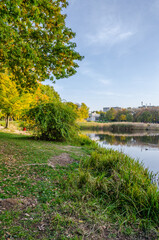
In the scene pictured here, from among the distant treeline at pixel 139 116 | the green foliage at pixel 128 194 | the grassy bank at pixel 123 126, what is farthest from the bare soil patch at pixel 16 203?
the distant treeline at pixel 139 116

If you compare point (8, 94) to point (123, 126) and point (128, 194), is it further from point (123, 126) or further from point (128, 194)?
point (123, 126)

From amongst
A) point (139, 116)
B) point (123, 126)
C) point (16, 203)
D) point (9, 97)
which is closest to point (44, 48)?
point (16, 203)

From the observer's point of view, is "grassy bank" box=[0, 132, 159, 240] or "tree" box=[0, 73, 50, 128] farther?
"tree" box=[0, 73, 50, 128]

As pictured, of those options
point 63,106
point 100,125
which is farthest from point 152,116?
point 63,106

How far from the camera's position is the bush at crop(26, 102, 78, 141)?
35.4 feet

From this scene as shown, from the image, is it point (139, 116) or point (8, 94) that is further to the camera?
point (139, 116)

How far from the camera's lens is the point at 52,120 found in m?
10.9

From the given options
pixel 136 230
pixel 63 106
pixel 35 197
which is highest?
pixel 63 106

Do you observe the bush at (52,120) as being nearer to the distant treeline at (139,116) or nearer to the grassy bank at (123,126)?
the grassy bank at (123,126)

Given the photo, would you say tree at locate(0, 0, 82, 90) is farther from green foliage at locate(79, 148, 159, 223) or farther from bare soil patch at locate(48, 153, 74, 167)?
green foliage at locate(79, 148, 159, 223)

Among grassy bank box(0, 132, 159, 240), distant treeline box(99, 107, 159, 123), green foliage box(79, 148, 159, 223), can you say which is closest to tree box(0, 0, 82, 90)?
grassy bank box(0, 132, 159, 240)

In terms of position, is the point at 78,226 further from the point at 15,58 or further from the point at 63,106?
the point at 63,106

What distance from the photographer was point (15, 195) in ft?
10.3

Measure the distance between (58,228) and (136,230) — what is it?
131 cm
